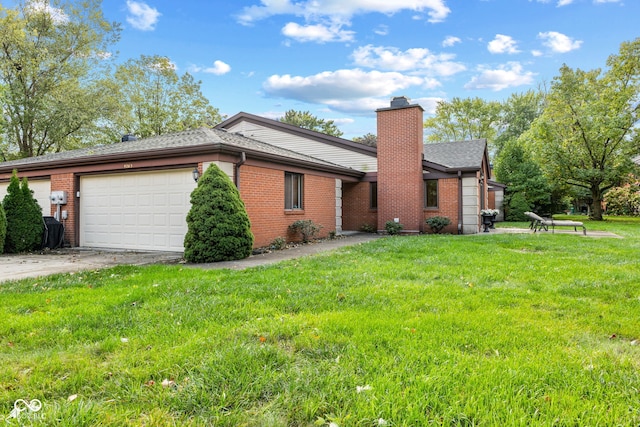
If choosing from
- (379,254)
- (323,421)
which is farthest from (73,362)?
(379,254)

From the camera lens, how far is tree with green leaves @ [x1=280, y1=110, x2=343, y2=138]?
45656 mm

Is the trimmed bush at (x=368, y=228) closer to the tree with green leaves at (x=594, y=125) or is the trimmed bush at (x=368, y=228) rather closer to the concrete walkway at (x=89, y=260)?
the concrete walkway at (x=89, y=260)

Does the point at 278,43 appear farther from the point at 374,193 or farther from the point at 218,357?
the point at 218,357

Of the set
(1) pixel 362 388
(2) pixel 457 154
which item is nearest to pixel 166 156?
(1) pixel 362 388

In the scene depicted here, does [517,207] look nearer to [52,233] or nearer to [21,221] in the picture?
[52,233]

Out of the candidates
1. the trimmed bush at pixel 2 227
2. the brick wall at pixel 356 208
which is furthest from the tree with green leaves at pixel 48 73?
the brick wall at pixel 356 208

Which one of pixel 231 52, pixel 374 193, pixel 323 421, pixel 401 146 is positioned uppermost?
pixel 231 52

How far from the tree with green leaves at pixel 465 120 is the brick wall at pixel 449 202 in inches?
1268

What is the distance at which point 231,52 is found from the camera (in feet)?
54.6

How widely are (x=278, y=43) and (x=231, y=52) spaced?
2.09 metres

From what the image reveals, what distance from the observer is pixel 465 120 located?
44.5 meters

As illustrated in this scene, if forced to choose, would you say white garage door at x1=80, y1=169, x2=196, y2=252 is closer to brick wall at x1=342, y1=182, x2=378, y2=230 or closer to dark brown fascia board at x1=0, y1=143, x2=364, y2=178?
dark brown fascia board at x1=0, y1=143, x2=364, y2=178

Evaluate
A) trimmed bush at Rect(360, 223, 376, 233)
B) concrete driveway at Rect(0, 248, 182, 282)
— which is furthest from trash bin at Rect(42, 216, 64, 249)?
trimmed bush at Rect(360, 223, 376, 233)

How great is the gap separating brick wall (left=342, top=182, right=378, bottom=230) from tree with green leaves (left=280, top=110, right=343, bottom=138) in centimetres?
2964
